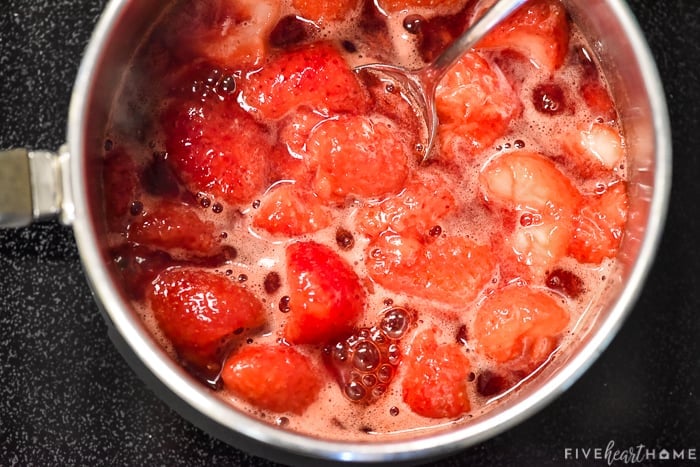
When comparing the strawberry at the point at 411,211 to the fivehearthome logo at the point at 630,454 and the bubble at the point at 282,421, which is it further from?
the fivehearthome logo at the point at 630,454

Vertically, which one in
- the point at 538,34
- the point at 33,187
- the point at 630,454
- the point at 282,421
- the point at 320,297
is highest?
the point at 538,34

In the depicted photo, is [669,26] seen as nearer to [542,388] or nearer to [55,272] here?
A: [542,388]

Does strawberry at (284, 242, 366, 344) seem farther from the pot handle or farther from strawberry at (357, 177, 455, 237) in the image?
the pot handle

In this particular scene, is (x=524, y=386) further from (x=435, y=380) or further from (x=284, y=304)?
(x=284, y=304)

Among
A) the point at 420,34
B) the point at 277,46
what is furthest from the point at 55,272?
the point at 420,34

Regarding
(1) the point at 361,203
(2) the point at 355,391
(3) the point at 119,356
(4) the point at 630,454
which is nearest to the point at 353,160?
(1) the point at 361,203

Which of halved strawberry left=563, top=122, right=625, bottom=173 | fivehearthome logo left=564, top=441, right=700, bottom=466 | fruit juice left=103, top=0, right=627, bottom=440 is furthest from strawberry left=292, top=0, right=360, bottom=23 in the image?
fivehearthome logo left=564, top=441, right=700, bottom=466
